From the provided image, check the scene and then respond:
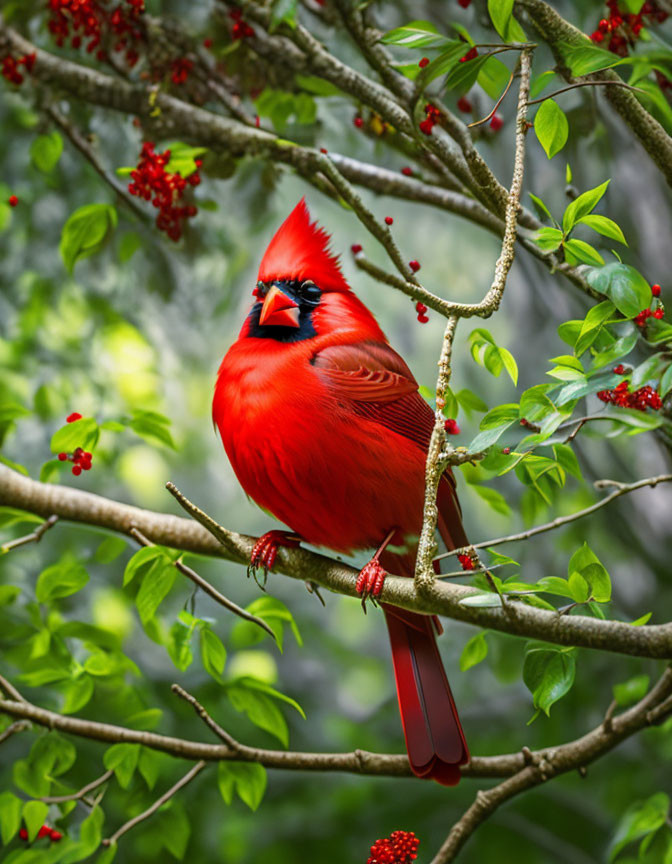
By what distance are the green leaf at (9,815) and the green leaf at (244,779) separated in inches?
11.5

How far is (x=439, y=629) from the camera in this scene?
3.76ft

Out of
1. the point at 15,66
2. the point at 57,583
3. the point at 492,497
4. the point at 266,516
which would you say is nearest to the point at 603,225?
the point at 492,497

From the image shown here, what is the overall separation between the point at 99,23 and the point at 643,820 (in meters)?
1.51

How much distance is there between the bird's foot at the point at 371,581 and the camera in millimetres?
977

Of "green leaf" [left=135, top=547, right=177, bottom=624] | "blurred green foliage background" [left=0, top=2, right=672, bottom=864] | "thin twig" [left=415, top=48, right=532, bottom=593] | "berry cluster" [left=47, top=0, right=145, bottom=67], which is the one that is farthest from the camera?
"blurred green foliage background" [left=0, top=2, right=672, bottom=864]

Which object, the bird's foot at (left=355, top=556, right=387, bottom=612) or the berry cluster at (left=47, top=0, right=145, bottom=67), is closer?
the bird's foot at (left=355, top=556, right=387, bottom=612)

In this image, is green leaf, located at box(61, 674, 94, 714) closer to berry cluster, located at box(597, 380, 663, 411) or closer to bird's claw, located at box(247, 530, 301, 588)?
bird's claw, located at box(247, 530, 301, 588)

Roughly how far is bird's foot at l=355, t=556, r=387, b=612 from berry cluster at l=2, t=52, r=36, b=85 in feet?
3.65

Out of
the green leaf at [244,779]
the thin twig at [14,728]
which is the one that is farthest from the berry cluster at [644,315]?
the thin twig at [14,728]

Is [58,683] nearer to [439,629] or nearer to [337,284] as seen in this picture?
[439,629]

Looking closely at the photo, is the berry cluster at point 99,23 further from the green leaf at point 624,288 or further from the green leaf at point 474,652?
the green leaf at point 474,652

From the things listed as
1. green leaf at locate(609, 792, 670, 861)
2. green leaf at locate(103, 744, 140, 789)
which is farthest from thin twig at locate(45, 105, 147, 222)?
green leaf at locate(609, 792, 670, 861)

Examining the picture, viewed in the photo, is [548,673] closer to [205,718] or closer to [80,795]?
[205,718]

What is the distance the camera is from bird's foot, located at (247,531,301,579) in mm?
1110
